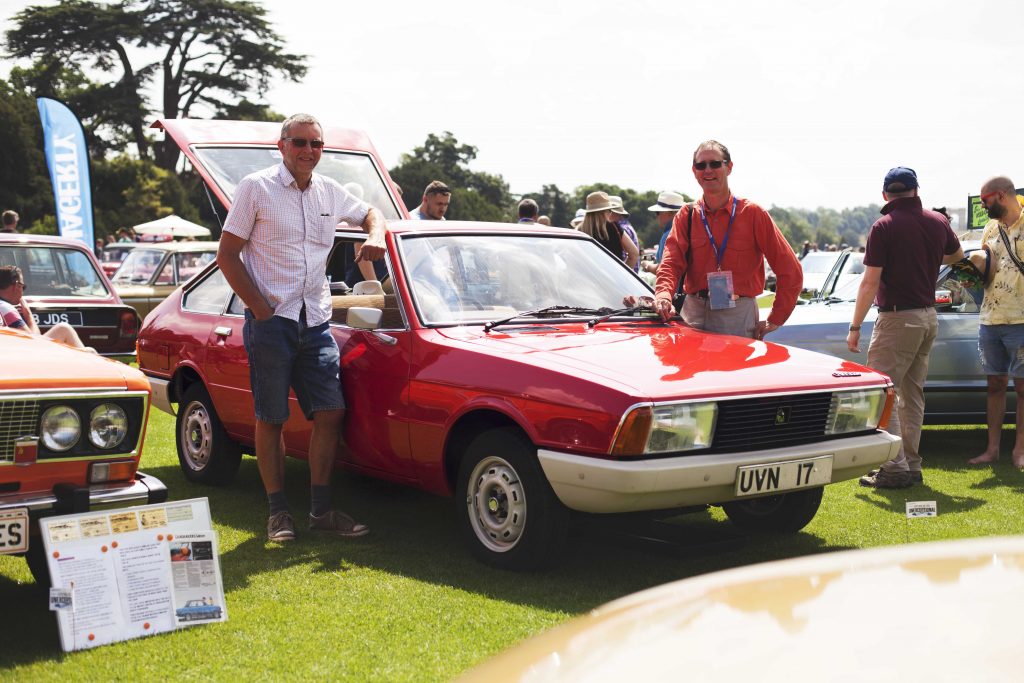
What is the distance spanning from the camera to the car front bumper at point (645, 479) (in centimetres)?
439

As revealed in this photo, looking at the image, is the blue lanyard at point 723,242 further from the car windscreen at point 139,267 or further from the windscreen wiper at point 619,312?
the car windscreen at point 139,267

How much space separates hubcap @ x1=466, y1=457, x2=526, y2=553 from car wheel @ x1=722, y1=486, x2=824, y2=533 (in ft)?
4.47

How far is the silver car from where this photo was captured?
7.89 m

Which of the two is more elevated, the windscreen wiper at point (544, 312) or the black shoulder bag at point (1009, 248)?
the black shoulder bag at point (1009, 248)

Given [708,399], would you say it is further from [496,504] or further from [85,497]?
[85,497]

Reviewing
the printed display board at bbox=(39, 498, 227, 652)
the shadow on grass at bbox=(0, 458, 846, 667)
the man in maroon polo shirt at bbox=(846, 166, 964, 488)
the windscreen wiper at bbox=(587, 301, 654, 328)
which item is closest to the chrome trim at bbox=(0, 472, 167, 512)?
the printed display board at bbox=(39, 498, 227, 652)

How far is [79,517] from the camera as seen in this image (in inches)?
157

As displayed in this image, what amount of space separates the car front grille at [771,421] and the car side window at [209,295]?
3.52 m

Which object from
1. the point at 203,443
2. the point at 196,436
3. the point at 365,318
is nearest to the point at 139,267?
the point at 196,436

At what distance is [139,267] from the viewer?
56.5ft

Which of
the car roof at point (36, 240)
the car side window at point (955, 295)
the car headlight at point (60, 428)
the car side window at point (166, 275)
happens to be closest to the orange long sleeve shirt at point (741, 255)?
the car side window at point (955, 295)

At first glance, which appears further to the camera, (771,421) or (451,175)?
(451,175)

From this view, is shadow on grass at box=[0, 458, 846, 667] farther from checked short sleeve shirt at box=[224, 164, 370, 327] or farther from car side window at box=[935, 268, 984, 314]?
car side window at box=[935, 268, 984, 314]

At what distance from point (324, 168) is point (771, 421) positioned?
5.35 meters
